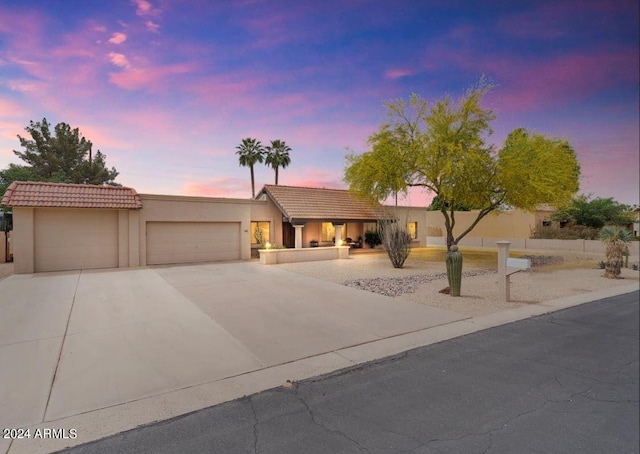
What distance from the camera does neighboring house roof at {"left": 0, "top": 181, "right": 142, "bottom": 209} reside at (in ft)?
47.5

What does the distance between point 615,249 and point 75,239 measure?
23580 mm

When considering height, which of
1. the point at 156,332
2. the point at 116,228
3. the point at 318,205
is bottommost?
the point at 156,332

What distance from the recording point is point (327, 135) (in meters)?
19.6

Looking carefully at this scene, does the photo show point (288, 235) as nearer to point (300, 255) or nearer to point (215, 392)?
point (300, 255)

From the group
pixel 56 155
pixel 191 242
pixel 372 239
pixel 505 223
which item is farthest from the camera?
pixel 505 223

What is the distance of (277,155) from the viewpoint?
135 ft

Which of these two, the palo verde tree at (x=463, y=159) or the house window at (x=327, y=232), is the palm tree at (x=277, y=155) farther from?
the palo verde tree at (x=463, y=159)

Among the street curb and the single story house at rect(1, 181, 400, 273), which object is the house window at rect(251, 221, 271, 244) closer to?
the single story house at rect(1, 181, 400, 273)

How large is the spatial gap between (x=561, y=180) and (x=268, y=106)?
49.1 ft

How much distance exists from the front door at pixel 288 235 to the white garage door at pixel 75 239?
9710 millimetres

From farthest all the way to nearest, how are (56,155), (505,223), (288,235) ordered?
(505,223), (56,155), (288,235)

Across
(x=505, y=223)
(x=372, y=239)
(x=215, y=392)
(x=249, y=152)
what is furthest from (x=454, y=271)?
(x=249, y=152)

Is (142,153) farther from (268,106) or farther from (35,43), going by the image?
(35,43)

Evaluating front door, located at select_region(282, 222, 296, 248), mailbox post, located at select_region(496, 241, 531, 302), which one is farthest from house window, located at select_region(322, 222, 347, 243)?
mailbox post, located at select_region(496, 241, 531, 302)
